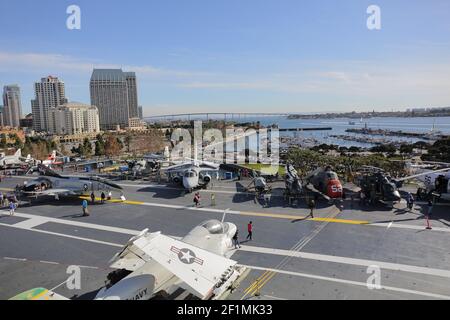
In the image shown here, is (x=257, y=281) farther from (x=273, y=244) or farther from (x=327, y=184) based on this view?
(x=327, y=184)

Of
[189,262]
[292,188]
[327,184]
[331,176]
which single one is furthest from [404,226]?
[189,262]

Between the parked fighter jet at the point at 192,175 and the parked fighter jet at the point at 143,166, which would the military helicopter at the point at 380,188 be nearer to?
the parked fighter jet at the point at 192,175

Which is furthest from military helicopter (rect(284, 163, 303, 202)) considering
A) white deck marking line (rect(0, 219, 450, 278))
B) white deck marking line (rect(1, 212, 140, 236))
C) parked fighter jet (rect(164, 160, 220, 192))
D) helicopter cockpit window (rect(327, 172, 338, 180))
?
white deck marking line (rect(1, 212, 140, 236))

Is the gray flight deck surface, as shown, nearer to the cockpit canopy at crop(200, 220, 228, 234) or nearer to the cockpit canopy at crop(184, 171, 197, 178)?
the cockpit canopy at crop(184, 171, 197, 178)

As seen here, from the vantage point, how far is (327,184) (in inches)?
1094

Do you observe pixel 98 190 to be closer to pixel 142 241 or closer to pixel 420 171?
pixel 142 241

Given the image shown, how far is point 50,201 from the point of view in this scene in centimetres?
3256

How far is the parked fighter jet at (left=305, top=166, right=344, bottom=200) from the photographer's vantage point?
27.4m

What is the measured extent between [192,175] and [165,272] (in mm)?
20344

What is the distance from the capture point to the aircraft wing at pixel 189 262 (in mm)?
10023

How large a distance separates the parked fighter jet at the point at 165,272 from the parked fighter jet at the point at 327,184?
17325 millimetres

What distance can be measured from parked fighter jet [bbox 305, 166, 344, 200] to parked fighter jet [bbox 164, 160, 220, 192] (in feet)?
37.4

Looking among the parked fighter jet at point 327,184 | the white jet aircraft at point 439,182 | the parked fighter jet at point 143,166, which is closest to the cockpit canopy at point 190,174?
the parked fighter jet at point 327,184

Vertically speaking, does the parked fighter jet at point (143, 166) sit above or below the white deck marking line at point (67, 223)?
above
